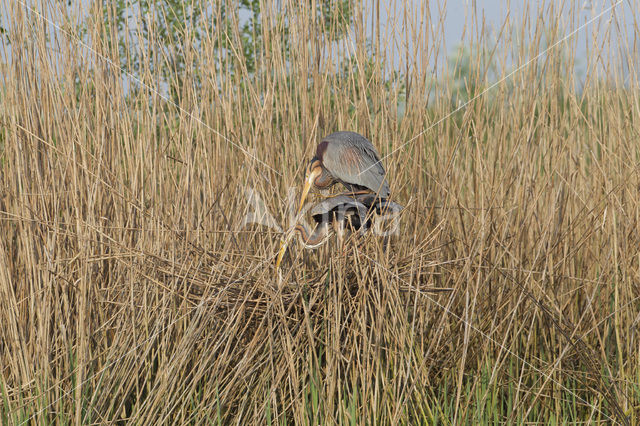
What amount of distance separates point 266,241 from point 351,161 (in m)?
0.46

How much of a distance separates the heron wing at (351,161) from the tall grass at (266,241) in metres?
0.17

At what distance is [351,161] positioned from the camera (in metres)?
1.28

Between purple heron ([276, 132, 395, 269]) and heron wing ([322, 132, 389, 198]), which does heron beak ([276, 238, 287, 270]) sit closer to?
purple heron ([276, 132, 395, 269])

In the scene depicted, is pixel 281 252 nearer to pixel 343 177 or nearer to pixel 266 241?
pixel 343 177

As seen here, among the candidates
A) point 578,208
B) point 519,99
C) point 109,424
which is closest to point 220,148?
point 109,424

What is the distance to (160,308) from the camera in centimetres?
161

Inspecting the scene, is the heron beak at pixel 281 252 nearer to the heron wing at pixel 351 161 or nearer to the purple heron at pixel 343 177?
the purple heron at pixel 343 177

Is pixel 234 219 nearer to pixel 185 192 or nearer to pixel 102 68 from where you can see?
pixel 185 192

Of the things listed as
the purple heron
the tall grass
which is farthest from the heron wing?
the tall grass

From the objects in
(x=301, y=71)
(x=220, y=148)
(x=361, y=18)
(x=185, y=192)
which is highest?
(x=361, y=18)

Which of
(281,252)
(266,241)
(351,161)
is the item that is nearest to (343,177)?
(351,161)

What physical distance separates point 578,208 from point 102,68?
1416mm

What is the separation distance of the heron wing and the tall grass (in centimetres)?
17

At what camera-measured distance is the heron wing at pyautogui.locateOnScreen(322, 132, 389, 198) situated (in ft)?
4.20
